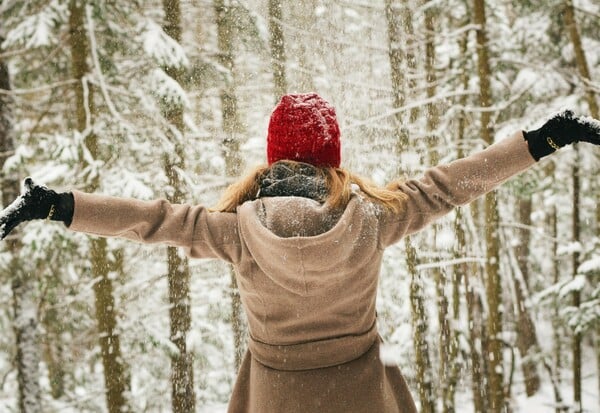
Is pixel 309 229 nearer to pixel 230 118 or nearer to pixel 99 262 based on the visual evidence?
pixel 99 262

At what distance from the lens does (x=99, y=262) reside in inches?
304

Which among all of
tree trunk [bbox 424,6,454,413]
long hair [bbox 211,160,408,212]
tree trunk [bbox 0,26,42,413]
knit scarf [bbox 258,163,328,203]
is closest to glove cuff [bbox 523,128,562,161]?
long hair [bbox 211,160,408,212]

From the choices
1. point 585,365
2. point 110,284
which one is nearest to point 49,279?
point 110,284

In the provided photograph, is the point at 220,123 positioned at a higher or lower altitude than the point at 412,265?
higher

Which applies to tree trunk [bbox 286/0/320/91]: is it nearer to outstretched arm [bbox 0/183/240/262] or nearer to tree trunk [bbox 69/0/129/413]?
tree trunk [bbox 69/0/129/413]

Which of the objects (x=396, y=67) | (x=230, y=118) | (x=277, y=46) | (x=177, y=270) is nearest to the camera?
(x=396, y=67)

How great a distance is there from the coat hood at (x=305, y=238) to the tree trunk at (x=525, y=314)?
15.7 m

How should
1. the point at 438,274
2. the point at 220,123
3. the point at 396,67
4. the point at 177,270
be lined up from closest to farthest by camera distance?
the point at 396,67
the point at 177,270
the point at 438,274
the point at 220,123

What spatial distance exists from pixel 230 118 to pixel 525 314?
500 inches

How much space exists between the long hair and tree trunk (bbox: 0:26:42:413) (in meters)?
7.06

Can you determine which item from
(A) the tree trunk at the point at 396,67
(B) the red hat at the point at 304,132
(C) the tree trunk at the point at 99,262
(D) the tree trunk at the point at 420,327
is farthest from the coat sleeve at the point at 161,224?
(D) the tree trunk at the point at 420,327

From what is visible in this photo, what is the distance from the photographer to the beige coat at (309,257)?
1847 mm

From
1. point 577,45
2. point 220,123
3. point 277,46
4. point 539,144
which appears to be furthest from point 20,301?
point 577,45

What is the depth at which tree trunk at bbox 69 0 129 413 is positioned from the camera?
7.45m
